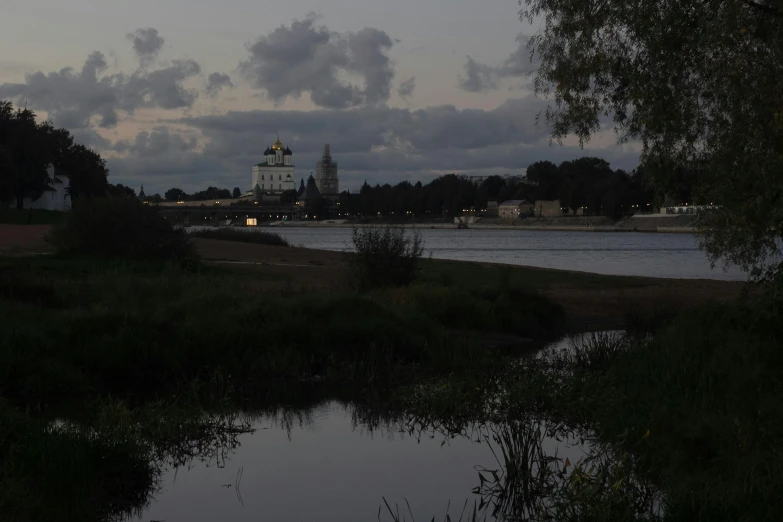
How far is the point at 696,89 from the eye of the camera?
53.6 feet

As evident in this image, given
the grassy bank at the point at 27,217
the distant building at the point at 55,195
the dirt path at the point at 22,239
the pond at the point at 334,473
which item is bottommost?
the pond at the point at 334,473

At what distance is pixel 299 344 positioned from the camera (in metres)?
17.5

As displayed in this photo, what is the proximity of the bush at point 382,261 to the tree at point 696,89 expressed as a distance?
9094 mm

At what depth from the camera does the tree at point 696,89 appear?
48.1ft

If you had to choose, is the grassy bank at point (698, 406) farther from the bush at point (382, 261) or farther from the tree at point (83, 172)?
the tree at point (83, 172)

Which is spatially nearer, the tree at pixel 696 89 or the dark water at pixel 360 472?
the dark water at pixel 360 472

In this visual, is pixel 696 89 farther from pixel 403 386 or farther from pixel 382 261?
pixel 382 261

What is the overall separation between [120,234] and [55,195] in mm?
71637

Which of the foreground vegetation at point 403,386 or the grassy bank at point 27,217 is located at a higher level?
the grassy bank at point 27,217

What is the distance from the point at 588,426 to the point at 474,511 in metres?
4.01

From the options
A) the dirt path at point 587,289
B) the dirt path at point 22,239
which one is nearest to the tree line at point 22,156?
the dirt path at point 22,239

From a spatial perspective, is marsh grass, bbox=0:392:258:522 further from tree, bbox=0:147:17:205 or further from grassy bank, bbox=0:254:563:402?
tree, bbox=0:147:17:205

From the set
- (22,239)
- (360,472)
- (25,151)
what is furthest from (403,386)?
(25,151)

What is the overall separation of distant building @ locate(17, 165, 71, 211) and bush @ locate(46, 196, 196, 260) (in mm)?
59529
